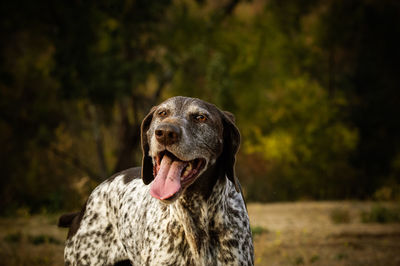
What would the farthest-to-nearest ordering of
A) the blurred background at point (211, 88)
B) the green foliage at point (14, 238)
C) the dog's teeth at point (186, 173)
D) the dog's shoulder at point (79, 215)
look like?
the blurred background at point (211, 88) → the green foliage at point (14, 238) → the dog's shoulder at point (79, 215) → the dog's teeth at point (186, 173)

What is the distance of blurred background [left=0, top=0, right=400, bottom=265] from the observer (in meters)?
13.7

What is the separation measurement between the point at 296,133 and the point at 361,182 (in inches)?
141

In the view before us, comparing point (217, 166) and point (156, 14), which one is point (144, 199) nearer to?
point (217, 166)

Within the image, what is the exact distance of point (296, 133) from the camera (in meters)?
16.8

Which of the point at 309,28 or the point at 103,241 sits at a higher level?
the point at 309,28

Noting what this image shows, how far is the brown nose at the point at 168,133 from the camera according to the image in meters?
2.43

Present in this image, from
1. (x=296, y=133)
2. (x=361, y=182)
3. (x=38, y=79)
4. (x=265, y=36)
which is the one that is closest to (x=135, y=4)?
(x=38, y=79)

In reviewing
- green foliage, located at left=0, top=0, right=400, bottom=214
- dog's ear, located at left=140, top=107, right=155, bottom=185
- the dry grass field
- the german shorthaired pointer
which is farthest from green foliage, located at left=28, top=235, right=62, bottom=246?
green foliage, located at left=0, top=0, right=400, bottom=214

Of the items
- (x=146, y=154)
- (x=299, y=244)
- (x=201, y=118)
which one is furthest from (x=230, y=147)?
(x=299, y=244)

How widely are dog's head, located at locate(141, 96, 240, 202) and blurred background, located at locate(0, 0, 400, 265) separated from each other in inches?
415

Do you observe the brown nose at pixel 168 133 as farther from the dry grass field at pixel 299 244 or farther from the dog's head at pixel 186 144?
the dry grass field at pixel 299 244

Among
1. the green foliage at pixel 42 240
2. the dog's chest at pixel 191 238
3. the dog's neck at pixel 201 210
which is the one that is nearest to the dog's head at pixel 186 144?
the dog's neck at pixel 201 210

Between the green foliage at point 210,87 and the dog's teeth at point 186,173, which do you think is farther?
the green foliage at point 210,87

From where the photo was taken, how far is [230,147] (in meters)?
2.88
